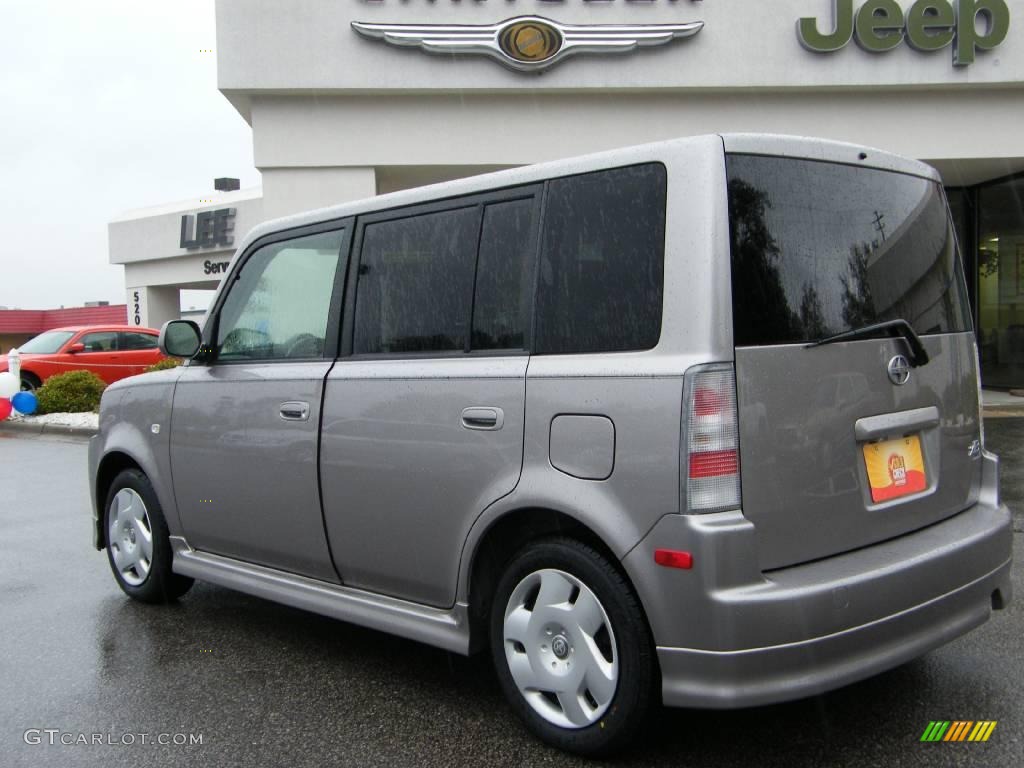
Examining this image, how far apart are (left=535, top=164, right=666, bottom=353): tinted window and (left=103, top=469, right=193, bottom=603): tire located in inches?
107

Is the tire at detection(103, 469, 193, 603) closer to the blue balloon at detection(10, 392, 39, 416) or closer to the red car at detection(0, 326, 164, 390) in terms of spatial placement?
the blue balloon at detection(10, 392, 39, 416)

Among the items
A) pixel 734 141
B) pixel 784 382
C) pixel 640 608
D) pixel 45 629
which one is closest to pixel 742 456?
pixel 784 382

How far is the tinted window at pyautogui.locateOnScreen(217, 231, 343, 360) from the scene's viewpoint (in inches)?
162

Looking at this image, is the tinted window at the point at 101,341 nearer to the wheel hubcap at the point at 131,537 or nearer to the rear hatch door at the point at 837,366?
the wheel hubcap at the point at 131,537

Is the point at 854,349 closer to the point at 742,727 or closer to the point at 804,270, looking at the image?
the point at 804,270

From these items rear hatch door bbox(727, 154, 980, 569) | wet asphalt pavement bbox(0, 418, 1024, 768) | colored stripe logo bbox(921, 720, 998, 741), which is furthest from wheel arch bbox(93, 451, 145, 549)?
colored stripe logo bbox(921, 720, 998, 741)

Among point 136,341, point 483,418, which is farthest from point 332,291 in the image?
point 136,341

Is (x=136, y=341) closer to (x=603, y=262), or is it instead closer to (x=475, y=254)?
(x=475, y=254)

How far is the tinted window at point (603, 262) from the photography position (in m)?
2.96

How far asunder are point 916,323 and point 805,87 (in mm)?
12194

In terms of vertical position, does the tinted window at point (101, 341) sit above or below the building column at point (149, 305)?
below

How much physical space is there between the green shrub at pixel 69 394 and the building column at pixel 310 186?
452 cm

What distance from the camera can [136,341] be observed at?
19.5 metres

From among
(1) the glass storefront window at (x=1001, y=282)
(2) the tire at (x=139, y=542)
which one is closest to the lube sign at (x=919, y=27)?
(1) the glass storefront window at (x=1001, y=282)
